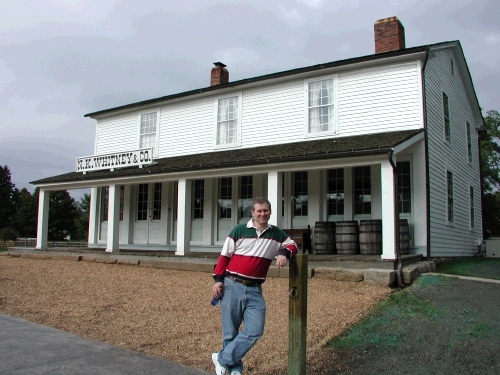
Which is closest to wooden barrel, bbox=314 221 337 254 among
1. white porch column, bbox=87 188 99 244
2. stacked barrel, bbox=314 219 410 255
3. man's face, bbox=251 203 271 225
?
stacked barrel, bbox=314 219 410 255

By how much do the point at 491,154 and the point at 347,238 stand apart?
26.3 meters

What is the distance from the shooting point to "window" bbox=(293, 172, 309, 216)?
13805 millimetres

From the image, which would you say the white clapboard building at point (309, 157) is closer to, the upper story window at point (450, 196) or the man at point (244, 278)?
the upper story window at point (450, 196)

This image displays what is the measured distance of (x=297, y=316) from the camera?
4145 millimetres

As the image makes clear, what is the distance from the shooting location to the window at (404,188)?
1229 centimetres

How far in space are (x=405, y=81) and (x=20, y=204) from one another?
176ft

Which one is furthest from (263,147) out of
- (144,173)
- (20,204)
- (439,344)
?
(20,204)

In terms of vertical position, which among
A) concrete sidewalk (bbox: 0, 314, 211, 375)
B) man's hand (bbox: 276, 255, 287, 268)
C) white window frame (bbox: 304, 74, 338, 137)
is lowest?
concrete sidewalk (bbox: 0, 314, 211, 375)

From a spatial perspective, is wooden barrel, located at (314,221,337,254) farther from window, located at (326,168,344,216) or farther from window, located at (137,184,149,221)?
window, located at (137,184,149,221)

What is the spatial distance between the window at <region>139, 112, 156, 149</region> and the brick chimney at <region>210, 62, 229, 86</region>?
254cm

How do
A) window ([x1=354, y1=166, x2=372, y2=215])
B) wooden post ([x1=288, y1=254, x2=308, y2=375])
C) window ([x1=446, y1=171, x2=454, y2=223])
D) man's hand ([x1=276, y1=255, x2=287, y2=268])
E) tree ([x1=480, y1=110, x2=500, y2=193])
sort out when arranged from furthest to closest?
tree ([x1=480, y1=110, x2=500, y2=193]) < window ([x1=446, y1=171, x2=454, y2=223]) < window ([x1=354, y1=166, x2=372, y2=215]) < wooden post ([x1=288, y1=254, x2=308, y2=375]) < man's hand ([x1=276, y1=255, x2=287, y2=268])

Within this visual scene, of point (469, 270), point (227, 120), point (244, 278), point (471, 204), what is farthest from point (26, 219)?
point (244, 278)

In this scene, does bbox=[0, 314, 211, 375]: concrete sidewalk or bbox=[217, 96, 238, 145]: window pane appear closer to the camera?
bbox=[0, 314, 211, 375]: concrete sidewalk

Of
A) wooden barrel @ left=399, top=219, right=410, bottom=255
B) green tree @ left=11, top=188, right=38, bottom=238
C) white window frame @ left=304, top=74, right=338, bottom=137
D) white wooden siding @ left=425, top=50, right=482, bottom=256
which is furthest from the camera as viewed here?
green tree @ left=11, top=188, right=38, bottom=238
